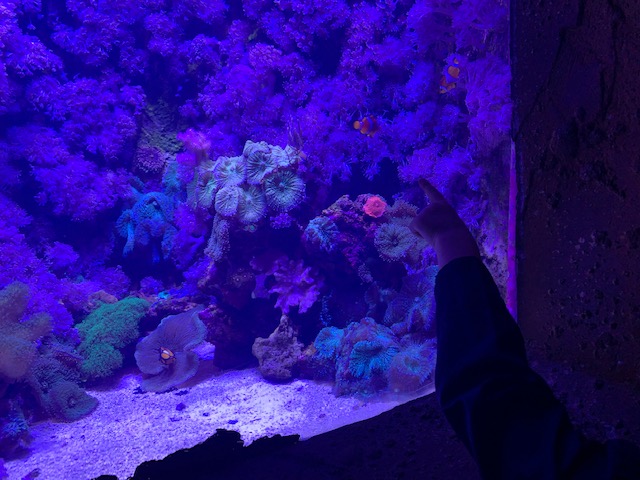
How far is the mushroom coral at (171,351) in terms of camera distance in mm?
5926

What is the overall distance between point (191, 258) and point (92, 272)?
2.27 metres

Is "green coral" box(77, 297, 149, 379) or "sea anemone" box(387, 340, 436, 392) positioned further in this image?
"green coral" box(77, 297, 149, 379)

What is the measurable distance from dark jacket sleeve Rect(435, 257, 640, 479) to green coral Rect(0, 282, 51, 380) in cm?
572

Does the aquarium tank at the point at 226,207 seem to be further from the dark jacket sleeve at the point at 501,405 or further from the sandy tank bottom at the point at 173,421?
the dark jacket sleeve at the point at 501,405

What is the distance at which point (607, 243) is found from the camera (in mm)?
1413

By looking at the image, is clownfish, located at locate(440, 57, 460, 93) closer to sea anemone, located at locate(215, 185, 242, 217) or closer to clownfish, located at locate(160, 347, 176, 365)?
sea anemone, located at locate(215, 185, 242, 217)

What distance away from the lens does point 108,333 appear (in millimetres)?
6664

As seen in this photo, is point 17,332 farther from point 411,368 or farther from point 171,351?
point 411,368

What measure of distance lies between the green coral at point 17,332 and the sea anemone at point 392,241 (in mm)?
4440

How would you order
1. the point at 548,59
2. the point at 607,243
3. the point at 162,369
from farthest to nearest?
the point at 162,369 < the point at 548,59 < the point at 607,243

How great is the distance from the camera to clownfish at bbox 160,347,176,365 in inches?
233

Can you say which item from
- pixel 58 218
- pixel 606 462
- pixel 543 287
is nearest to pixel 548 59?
pixel 543 287

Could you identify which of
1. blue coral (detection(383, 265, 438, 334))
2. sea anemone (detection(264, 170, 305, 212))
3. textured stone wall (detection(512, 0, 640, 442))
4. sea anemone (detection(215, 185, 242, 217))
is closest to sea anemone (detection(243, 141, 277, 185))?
sea anemone (detection(264, 170, 305, 212))

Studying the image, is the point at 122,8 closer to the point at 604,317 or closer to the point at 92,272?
the point at 92,272
